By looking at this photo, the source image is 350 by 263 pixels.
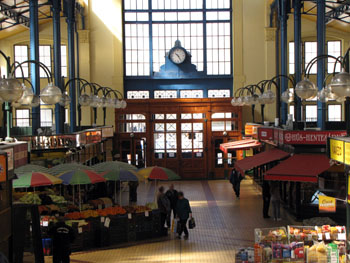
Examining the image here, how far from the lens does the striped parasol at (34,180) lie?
49.9 ft

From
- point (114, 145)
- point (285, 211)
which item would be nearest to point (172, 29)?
point (114, 145)

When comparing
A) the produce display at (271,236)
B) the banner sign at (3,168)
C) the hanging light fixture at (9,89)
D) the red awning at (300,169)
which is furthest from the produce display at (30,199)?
the produce display at (271,236)

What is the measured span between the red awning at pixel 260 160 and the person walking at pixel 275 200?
116 centimetres

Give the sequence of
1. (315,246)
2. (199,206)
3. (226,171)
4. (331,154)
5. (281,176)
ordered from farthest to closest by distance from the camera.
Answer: (226,171), (199,206), (281,176), (331,154), (315,246)

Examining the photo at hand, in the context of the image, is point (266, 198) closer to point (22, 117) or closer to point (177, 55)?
point (177, 55)

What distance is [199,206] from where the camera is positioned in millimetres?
22281

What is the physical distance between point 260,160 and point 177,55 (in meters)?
14.1

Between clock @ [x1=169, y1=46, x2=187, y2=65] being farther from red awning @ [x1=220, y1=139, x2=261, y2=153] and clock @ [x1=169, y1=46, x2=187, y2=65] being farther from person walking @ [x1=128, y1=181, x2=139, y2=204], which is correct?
person walking @ [x1=128, y1=181, x2=139, y2=204]

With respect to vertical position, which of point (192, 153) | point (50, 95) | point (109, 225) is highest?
point (50, 95)

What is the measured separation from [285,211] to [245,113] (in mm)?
13480

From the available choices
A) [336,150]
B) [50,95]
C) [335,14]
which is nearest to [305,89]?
[336,150]

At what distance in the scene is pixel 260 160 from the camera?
20281mm

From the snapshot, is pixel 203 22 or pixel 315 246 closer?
pixel 315 246

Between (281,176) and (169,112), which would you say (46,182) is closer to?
(281,176)
